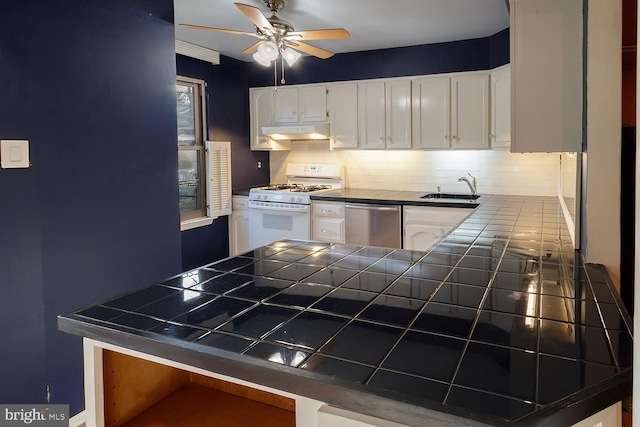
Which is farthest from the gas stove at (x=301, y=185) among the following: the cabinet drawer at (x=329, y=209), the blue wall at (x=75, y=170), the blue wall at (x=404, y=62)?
the blue wall at (x=75, y=170)

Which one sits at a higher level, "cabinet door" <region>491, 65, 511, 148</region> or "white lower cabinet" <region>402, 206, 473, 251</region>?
"cabinet door" <region>491, 65, 511, 148</region>

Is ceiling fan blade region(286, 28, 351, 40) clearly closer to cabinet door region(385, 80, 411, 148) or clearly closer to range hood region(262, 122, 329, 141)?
cabinet door region(385, 80, 411, 148)

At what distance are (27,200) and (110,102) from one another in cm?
64

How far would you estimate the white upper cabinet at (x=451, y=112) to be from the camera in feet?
13.5

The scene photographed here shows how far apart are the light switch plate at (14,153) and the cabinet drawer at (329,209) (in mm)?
2776

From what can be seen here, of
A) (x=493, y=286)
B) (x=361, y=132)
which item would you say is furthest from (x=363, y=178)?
(x=493, y=286)

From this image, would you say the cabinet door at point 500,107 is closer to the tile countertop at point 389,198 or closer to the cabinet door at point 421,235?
the tile countertop at point 389,198

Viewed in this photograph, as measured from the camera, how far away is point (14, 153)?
1.99 metres

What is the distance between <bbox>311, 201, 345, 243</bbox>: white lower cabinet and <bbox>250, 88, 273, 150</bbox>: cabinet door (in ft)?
3.71

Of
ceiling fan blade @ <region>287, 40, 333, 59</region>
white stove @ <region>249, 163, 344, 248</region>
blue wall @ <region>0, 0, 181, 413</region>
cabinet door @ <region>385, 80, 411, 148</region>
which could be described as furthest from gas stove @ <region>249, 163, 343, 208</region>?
blue wall @ <region>0, 0, 181, 413</region>

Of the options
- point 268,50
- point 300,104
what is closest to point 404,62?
point 300,104

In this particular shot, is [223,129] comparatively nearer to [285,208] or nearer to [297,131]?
[297,131]

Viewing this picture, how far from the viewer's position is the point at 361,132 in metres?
4.66

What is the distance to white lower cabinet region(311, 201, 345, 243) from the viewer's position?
4422mm
